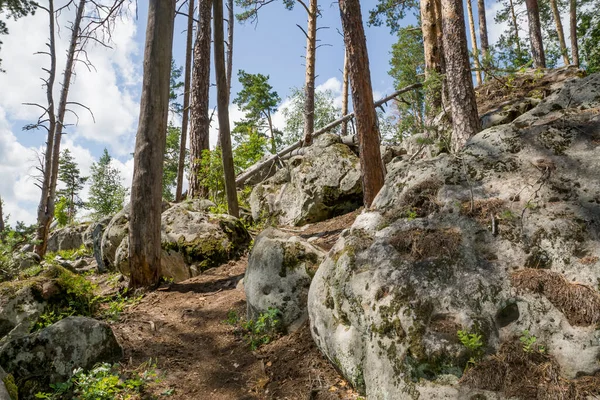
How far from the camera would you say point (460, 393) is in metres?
2.34

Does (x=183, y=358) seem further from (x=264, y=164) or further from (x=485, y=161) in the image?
(x=264, y=164)

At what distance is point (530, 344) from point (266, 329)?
8.84ft

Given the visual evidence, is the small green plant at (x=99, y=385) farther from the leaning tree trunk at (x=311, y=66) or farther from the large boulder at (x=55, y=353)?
the leaning tree trunk at (x=311, y=66)

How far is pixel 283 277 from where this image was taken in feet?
14.6

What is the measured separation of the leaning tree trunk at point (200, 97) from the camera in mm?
10656

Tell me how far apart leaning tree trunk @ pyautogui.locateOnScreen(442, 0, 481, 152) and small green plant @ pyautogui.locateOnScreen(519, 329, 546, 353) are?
528 cm

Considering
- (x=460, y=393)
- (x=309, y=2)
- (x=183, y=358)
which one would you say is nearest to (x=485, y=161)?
(x=460, y=393)

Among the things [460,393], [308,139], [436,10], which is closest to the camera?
[460,393]

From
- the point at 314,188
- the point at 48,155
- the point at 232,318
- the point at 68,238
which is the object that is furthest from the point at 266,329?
the point at 68,238

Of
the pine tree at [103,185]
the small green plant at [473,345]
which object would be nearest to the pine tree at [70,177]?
the pine tree at [103,185]

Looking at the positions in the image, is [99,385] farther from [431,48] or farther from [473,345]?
[431,48]

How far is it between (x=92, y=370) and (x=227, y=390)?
1257mm

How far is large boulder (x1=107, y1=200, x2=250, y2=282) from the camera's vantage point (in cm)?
689

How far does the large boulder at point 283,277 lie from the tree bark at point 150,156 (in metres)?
2.20
